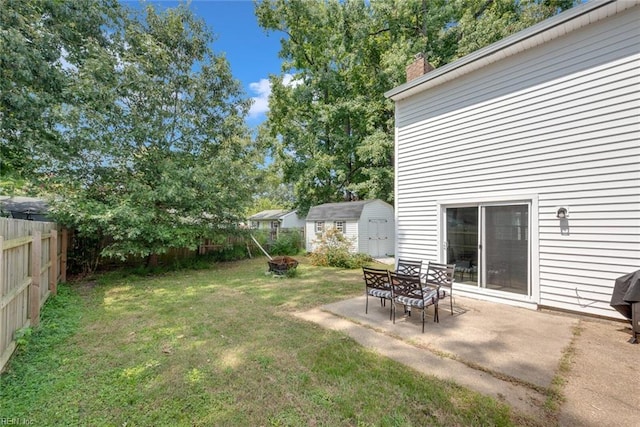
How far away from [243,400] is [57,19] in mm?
11833

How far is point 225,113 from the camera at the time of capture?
10688mm

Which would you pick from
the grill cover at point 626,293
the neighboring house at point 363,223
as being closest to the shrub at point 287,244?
the neighboring house at point 363,223

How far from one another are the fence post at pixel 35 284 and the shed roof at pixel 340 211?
12.1m

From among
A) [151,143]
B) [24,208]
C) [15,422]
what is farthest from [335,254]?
[24,208]

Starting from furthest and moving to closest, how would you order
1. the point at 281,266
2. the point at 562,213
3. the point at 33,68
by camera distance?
the point at 281,266 → the point at 33,68 → the point at 562,213

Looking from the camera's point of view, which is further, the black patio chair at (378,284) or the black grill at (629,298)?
the black patio chair at (378,284)

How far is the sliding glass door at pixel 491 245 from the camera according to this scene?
5441mm

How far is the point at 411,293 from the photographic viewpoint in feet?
14.3

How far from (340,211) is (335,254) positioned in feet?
15.4

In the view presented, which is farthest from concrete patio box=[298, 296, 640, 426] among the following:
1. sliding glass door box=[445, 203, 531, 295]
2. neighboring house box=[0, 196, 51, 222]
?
neighboring house box=[0, 196, 51, 222]

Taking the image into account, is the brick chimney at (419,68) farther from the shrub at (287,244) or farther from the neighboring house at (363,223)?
the shrub at (287,244)

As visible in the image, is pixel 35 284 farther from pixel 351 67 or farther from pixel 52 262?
pixel 351 67


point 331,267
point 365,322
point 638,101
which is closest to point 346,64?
point 331,267

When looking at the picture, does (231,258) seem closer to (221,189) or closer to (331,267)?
(221,189)
